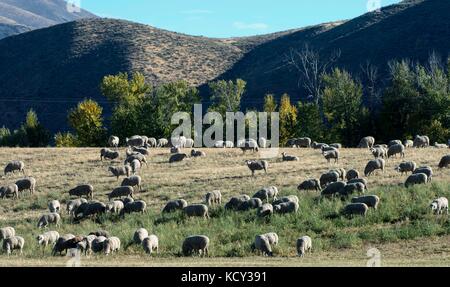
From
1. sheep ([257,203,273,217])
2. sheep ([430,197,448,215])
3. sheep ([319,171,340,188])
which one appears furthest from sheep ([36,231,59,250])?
sheep ([430,197,448,215])

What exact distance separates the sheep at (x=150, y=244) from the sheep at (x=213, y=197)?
22.0 ft

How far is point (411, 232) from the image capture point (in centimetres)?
2564

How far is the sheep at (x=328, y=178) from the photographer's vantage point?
33.7 m

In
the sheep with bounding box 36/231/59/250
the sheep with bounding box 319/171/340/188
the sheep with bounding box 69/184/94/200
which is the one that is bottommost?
the sheep with bounding box 36/231/59/250

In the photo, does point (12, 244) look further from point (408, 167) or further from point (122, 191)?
point (408, 167)

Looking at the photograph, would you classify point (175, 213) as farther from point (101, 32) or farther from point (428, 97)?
point (101, 32)

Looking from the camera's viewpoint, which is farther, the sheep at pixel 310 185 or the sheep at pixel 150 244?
the sheep at pixel 310 185

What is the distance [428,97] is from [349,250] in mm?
49157

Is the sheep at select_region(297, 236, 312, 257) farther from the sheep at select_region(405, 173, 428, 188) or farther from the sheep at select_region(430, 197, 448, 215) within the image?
the sheep at select_region(405, 173, 428, 188)

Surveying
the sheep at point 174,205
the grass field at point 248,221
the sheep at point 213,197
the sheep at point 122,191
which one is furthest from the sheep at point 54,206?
the sheep at point 213,197

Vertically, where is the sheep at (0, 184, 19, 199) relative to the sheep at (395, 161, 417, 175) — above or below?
below

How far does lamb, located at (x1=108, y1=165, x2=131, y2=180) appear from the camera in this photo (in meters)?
40.2

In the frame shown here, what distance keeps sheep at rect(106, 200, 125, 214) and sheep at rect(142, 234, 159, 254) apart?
6.31m

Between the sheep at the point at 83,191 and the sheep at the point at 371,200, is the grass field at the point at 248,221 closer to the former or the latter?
the sheep at the point at 371,200
